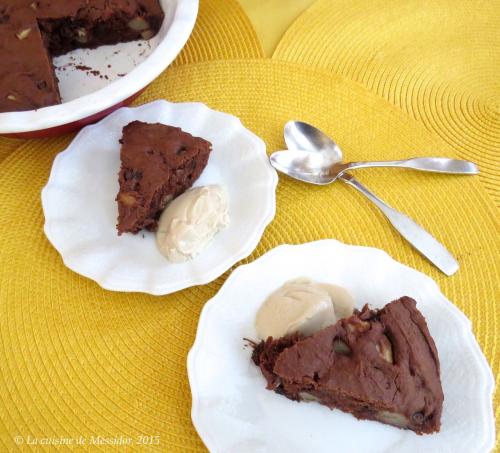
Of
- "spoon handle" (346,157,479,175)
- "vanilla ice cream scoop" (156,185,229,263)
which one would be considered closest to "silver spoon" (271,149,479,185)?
"spoon handle" (346,157,479,175)

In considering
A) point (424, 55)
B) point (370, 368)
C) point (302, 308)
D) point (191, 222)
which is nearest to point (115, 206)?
point (191, 222)

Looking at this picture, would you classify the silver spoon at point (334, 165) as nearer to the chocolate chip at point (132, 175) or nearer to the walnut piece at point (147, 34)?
the chocolate chip at point (132, 175)

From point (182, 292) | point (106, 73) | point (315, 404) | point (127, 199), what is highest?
point (106, 73)

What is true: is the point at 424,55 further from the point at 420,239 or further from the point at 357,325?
the point at 357,325

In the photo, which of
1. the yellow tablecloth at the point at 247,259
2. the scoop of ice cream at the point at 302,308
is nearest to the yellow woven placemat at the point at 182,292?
the yellow tablecloth at the point at 247,259

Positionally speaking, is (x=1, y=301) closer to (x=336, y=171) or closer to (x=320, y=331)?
(x=320, y=331)

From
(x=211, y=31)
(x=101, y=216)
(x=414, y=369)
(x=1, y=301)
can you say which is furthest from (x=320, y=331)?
(x=211, y=31)
